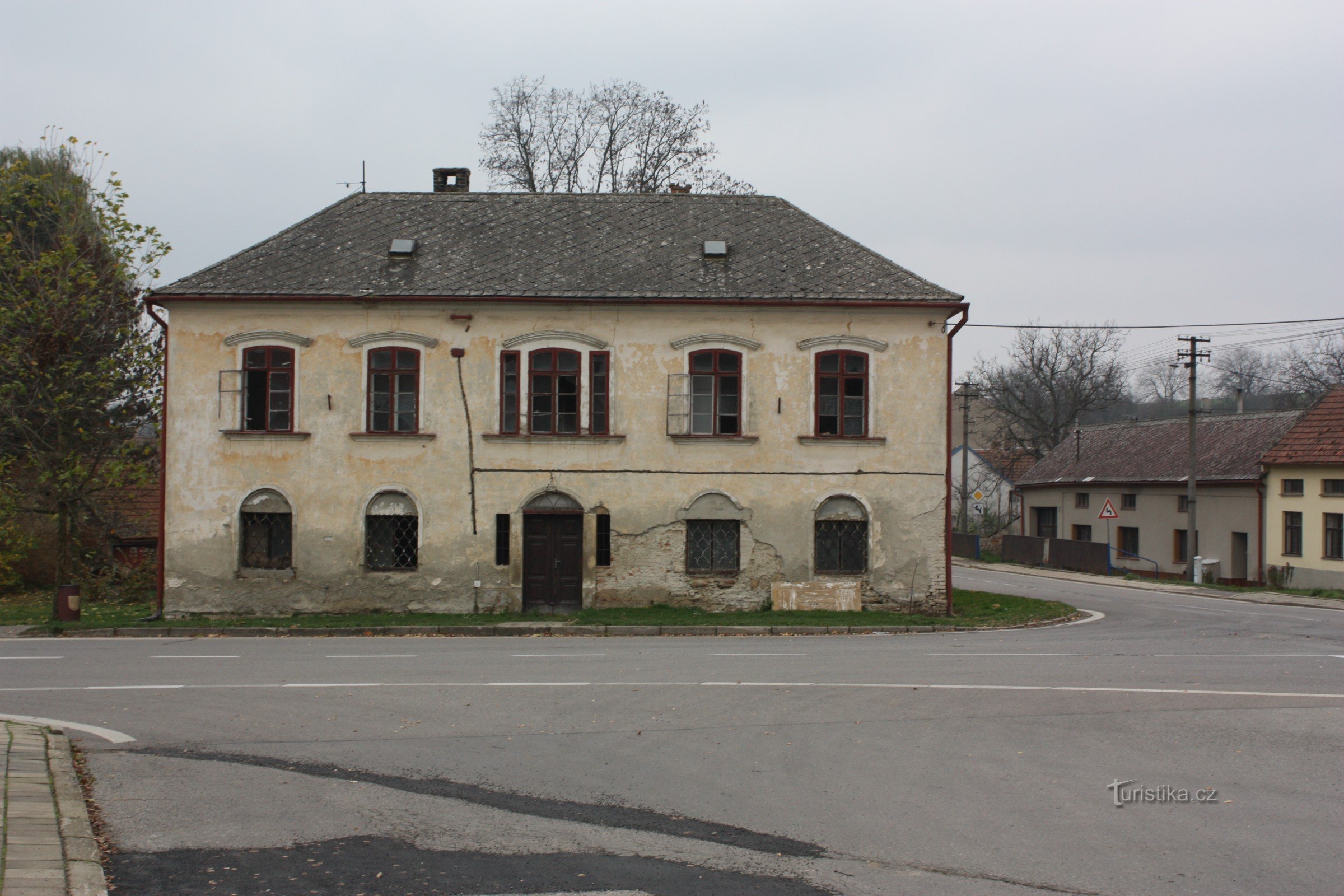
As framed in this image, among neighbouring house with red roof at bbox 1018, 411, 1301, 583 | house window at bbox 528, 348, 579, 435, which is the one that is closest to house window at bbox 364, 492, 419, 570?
house window at bbox 528, 348, 579, 435

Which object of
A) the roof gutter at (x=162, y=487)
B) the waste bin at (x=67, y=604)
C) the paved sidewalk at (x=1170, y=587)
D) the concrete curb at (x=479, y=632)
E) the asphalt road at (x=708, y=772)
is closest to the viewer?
the asphalt road at (x=708, y=772)

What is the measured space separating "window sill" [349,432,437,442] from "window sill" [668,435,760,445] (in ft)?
15.8

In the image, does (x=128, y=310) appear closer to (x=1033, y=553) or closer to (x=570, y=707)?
(x=570, y=707)

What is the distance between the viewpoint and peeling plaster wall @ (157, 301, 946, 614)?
840 inches

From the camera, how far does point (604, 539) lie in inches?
847

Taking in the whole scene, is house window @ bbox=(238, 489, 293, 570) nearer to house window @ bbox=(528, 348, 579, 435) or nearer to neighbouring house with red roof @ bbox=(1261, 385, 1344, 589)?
house window @ bbox=(528, 348, 579, 435)

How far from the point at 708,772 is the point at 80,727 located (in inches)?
226

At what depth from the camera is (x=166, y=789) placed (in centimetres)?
724

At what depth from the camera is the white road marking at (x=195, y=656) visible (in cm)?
1460

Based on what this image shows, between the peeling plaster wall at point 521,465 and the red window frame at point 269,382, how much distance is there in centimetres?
22

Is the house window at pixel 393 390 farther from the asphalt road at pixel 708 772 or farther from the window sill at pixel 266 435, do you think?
the asphalt road at pixel 708 772

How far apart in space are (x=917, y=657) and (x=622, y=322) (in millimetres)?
9944

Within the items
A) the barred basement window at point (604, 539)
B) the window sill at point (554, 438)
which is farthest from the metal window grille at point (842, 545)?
→ the window sill at point (554, 438)

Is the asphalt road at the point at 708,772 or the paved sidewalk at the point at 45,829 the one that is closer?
the paved sidewalk at the point at 45,829
